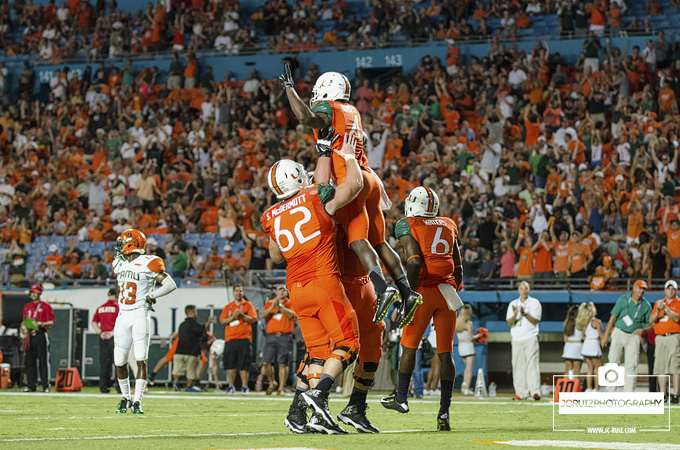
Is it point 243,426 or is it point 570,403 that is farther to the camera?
point 570,403

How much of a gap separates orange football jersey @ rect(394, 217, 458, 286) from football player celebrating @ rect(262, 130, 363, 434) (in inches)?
62.4

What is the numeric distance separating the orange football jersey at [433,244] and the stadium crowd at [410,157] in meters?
9.48

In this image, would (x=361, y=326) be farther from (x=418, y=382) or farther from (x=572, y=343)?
(x=572, y=343)

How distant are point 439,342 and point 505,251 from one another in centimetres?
1054

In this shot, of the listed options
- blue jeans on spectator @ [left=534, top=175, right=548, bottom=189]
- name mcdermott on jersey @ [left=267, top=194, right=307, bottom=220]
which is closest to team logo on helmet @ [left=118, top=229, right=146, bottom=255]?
name mcdermott on jersey @ [left=267, top=194, right=307, bottom=220]

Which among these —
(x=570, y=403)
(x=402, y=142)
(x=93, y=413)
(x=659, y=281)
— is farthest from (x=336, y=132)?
(x=402, y=142)

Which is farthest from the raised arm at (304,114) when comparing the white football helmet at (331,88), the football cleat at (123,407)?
the football cleat at (123,407)

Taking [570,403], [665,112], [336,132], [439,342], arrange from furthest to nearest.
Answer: [665,112], [570,403], [439,342], [336,132]

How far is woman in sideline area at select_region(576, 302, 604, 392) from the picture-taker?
56.4ft

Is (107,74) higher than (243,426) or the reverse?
higher

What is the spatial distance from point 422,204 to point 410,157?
42.8 ft

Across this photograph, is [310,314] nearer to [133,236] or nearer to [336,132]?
[336,132]

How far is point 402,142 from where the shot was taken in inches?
922

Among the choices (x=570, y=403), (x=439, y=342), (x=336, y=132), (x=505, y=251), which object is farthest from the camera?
(x=505, y=251)
